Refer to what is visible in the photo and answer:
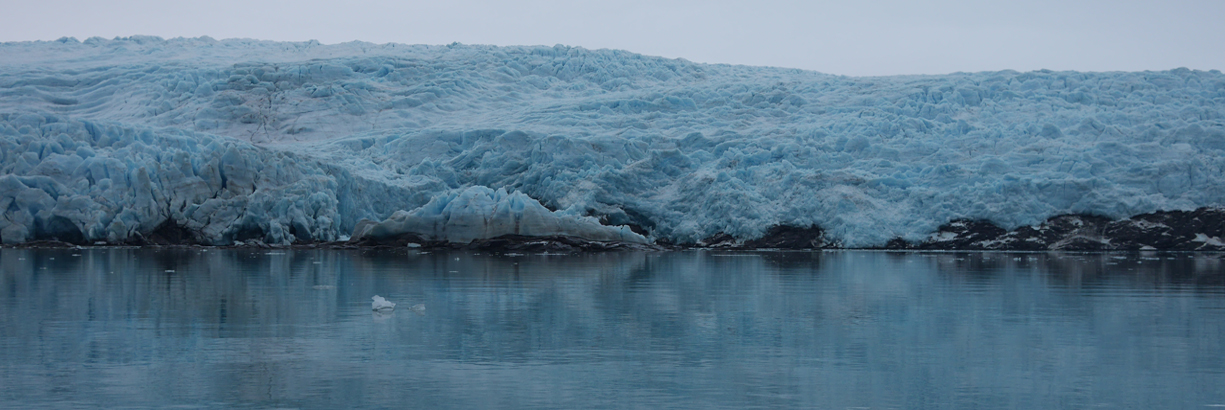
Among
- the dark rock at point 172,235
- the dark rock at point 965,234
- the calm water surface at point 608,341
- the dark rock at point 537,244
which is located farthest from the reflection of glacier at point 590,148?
the calm water surface at point 608,341

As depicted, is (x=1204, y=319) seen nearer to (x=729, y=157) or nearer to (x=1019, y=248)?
(x=1019, y=248)

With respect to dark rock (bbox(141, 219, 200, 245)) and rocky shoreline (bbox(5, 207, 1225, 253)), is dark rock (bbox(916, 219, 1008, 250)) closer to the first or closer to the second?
rocky shoreline (bbox(5, 207, 1225, 253))

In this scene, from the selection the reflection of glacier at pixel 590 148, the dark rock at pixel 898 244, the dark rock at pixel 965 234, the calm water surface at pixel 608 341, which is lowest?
the calm water surface at pixel 608 341

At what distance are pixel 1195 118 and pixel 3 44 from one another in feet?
91.5

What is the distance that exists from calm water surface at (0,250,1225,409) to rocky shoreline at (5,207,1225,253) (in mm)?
6140

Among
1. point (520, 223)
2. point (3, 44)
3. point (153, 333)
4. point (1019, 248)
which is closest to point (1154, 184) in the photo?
point (1019, 248)

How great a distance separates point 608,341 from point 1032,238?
1347 cm

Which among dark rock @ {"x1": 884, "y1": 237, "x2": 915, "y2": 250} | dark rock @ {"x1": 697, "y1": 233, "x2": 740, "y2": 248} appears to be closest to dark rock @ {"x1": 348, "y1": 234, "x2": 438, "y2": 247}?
dark rock @ {"x1": 697, "y1": 233, "x2": 740, "y2": 248}

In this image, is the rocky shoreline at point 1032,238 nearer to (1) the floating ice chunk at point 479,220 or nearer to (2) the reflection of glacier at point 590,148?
(2) the reflection of glacier at point 590,148

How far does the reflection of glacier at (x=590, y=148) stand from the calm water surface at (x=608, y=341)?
6.05 meters

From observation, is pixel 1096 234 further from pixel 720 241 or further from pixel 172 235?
pixel 172 235

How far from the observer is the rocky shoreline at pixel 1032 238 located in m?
16.5

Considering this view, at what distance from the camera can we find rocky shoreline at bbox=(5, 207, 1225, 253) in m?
16.5

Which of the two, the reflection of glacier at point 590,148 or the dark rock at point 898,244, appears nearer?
the reflection of glacier at point 590,148
